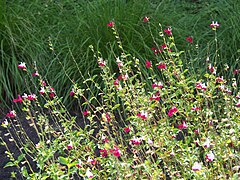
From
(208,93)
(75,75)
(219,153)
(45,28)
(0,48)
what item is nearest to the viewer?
(219,153)

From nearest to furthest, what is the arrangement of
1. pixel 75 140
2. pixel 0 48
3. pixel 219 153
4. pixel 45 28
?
pixel 219 153 < pixel 75 140 < pixel 0 48 < pixel 45 28

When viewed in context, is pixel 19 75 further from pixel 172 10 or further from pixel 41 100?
pixel 172 10

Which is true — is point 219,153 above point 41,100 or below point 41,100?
above

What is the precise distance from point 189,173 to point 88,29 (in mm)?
2697

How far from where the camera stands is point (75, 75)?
4770mm

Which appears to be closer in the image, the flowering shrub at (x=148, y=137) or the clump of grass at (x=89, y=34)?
the flowering shrub at (x=148, y=137)

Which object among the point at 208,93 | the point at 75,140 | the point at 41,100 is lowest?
the point at 41,100

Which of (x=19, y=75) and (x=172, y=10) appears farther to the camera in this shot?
(x=172, y=10)

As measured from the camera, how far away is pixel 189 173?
2.58m

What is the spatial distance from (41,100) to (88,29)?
81 cm

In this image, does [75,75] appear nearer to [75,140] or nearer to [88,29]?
[88,29]

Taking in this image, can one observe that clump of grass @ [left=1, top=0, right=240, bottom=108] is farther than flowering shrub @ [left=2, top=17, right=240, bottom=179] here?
Yes

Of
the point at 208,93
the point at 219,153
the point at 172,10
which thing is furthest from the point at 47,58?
the point at 219,153

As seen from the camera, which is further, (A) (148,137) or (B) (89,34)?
(B) (89,34)
